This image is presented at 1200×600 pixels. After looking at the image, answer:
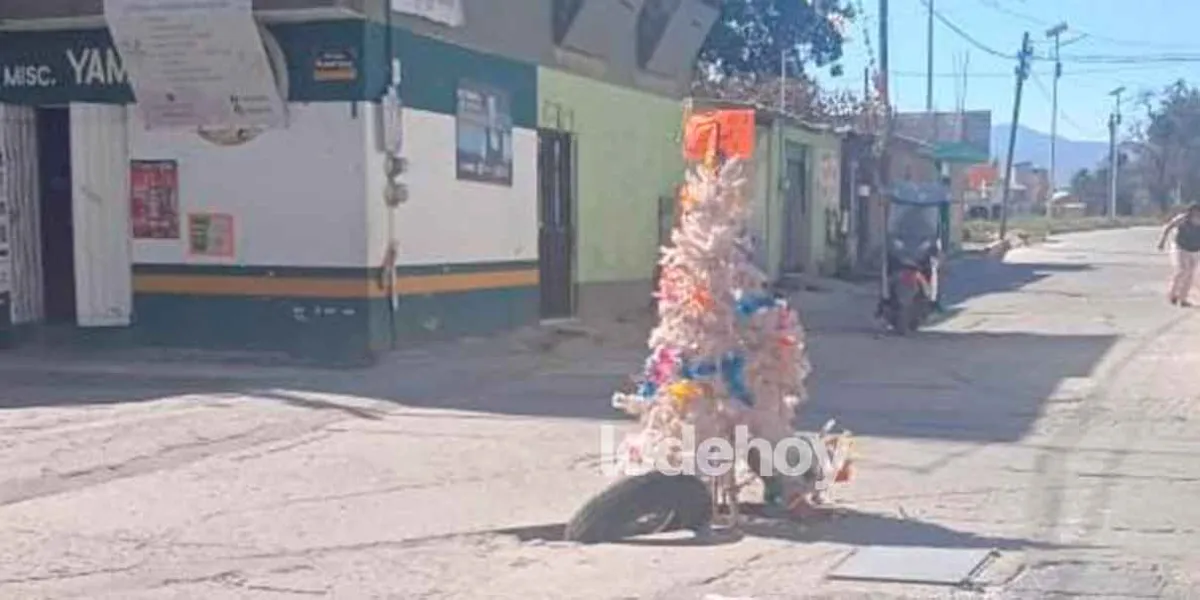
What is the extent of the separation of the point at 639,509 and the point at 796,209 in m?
25.9

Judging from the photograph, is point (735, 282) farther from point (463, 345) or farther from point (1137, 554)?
point (463, 345)

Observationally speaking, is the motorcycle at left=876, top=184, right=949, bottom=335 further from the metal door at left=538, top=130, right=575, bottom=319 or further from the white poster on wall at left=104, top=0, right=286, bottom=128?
the white poster on wall at left=104, top=0, right=286, bottom=128

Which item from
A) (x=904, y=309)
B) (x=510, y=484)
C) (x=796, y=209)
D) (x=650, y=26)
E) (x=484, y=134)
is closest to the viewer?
A: (x=510, y=484)

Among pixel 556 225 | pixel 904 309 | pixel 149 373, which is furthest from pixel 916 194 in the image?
pixel 149 373

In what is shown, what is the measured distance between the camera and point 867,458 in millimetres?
11812

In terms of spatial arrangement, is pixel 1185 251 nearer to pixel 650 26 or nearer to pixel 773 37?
pixel 650 26

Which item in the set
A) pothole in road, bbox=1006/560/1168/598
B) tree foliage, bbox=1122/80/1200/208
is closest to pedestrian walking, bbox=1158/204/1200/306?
pothole in road, bbox=1006/560/1168/598

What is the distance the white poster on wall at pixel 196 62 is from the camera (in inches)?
663

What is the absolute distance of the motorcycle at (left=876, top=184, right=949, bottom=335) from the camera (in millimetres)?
22000

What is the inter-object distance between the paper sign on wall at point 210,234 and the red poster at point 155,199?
0.63 feet

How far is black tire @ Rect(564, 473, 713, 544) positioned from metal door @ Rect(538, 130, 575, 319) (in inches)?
518

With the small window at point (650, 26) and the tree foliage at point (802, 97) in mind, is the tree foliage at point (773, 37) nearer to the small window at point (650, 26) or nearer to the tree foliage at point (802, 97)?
the tree foliage at point (802, 97)

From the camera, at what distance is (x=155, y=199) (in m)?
18.2

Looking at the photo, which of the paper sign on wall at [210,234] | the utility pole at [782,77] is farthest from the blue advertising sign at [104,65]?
the utility pole at [782,77]
